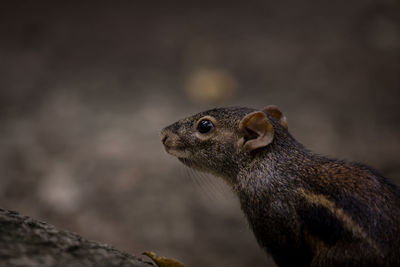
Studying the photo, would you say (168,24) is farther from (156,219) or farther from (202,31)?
(156,219)

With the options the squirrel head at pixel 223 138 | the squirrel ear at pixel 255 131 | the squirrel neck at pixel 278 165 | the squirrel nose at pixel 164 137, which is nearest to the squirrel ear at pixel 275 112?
the squirrel head at pixel 223 138

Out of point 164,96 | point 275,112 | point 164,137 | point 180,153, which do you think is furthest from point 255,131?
point 164,96

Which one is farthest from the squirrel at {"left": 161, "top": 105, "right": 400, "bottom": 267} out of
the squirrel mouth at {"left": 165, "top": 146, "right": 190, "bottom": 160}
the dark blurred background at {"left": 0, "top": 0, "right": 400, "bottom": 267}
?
the dark blurred background at {"left": 0, "top": 0, "right": 400, "bottom": 267}

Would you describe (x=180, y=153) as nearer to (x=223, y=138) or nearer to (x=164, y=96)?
(x=223, y=138)

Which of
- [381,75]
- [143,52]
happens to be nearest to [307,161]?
[381,75]

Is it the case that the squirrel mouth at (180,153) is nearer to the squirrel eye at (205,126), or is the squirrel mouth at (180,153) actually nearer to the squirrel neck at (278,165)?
the squirrel eye at (205,126)

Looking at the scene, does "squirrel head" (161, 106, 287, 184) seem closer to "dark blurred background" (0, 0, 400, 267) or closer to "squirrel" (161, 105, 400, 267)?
"squirrel" (161, 105, 400, 267)
